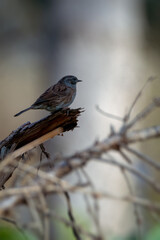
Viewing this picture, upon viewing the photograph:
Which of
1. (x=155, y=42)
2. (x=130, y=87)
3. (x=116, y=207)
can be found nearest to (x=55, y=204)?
(x=116, y=207)

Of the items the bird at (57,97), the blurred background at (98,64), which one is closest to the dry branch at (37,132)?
the bird at (57,97)

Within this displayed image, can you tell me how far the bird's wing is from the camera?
2.18 metres

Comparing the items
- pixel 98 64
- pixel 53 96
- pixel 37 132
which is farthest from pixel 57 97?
pixel 98 64

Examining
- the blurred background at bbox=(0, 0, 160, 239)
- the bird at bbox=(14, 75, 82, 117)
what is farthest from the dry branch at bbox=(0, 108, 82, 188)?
the blurred background at bbox=(0, 0, 160, 239)

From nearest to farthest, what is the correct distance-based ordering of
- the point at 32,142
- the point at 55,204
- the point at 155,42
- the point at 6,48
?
1. the point at 32,142
2. the point at 55,204
3. the point at 155,42
4. the point at 6,48

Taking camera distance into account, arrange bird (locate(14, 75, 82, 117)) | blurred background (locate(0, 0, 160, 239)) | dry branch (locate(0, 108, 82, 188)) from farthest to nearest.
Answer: blurred background (locate(0, 0, 160, 239)), bird (locate(14, 75, 82, 117)), dry branch (locate(0, 108, 82, 188))

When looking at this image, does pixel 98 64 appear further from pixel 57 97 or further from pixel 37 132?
pixel 37 132

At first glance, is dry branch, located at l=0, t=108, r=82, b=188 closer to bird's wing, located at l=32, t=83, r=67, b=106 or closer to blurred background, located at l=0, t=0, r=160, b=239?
bird's wing, located at l=32, t=83, r=67, b=106

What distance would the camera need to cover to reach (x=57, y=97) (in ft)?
7.30

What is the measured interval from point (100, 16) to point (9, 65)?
5.16 m

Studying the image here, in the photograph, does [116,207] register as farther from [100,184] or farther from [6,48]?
[6,48]

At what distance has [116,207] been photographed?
485 centimetres

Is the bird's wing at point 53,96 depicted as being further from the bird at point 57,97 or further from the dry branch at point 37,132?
the dry branch at point 37,132

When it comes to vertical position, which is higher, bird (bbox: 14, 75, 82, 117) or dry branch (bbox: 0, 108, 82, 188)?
bird (bbox: 14, 75, 82, 117)
